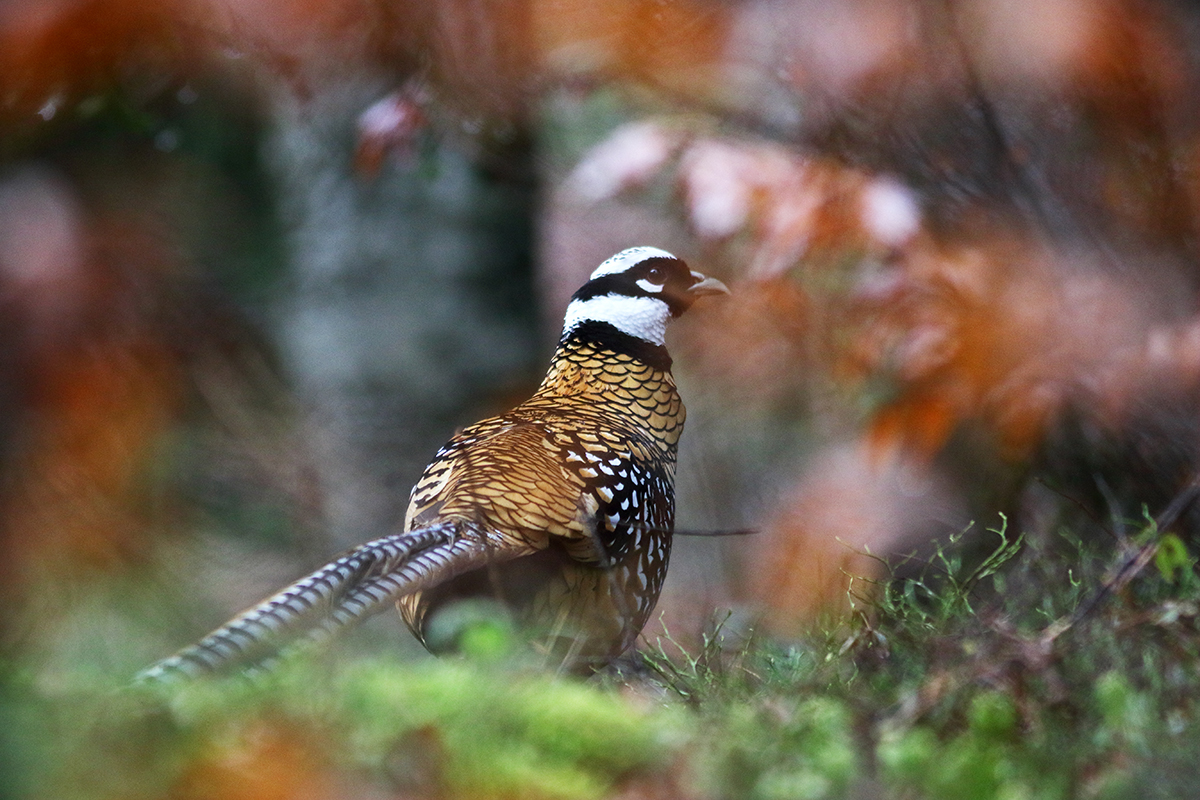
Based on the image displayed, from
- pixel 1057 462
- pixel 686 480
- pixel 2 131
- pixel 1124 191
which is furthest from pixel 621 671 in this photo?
pixel 2 131

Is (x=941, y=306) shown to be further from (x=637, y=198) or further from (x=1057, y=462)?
(x=637, y=198)

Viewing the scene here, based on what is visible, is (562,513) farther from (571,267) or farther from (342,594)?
(571,267)

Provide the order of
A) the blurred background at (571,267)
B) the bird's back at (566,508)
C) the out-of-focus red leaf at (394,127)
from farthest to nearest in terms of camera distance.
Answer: the out-of-focus red leaf at (394,127), the blurred background at (571,267), the bird's back at (566,508)

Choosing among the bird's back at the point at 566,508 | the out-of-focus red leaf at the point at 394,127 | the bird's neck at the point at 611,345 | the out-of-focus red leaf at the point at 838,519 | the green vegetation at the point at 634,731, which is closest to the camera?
the green vegetation at the point at 634,731

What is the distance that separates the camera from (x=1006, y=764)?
1.59 meters

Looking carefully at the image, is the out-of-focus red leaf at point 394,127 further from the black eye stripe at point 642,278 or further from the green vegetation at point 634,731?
the green vegetation at point 634,731

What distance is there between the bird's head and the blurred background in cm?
26

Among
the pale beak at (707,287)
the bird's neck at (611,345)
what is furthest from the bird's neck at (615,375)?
the pale beak at (707,287)

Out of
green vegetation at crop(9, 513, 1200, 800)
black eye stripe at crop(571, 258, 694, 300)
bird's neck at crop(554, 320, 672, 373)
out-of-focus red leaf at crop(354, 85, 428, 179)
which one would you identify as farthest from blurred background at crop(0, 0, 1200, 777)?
green vegetation at crop(9, 513, 1200, 800)

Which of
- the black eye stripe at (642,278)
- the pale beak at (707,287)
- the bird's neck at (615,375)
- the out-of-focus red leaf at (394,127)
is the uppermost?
the out-of-focus red leaf at (394,127)

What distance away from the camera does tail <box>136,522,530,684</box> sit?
6.87ft

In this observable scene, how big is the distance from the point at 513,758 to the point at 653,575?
212 cm

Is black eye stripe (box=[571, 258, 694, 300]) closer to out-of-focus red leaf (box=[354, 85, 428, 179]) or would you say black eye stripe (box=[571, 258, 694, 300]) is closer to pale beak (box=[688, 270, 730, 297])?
pale beak (box=[688, 270, 730, 297])

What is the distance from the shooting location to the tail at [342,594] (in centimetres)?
209
